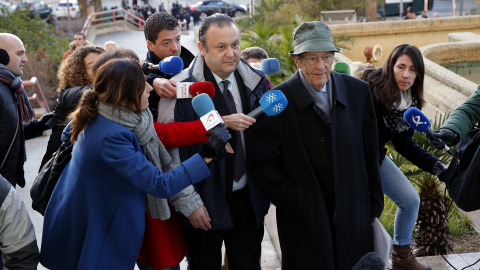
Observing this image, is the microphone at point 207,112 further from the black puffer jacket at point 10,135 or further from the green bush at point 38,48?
the green bush at point 38,48

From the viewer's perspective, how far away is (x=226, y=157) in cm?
371

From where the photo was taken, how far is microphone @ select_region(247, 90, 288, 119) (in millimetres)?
3289

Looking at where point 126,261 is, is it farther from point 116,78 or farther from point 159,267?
point 116,78

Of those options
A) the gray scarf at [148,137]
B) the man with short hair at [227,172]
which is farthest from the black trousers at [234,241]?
the gray scarf at [148,137]


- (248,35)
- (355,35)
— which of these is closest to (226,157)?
(248,35)

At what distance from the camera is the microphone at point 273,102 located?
3.29 metres

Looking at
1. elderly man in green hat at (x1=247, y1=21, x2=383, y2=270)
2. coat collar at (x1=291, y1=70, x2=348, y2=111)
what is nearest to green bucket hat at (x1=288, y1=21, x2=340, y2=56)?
elderly man in green hat at (x1=247, y1=21, x2=383, y2=270)

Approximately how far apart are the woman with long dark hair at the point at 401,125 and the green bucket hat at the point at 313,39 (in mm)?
760

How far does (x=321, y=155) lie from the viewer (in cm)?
358

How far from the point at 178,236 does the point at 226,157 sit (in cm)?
57

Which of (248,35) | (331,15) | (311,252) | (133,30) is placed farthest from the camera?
(133,30)

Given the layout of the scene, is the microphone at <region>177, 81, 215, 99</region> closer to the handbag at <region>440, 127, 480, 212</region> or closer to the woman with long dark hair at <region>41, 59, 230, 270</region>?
the woman with long dark hair at <region>41, 59, 230, 270</region>

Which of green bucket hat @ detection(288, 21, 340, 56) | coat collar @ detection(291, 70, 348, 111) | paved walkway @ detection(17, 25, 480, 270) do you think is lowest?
paved walkway @ detection(17, 25, 480, 270)

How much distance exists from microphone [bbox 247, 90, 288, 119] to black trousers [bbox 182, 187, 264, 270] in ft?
2.27
